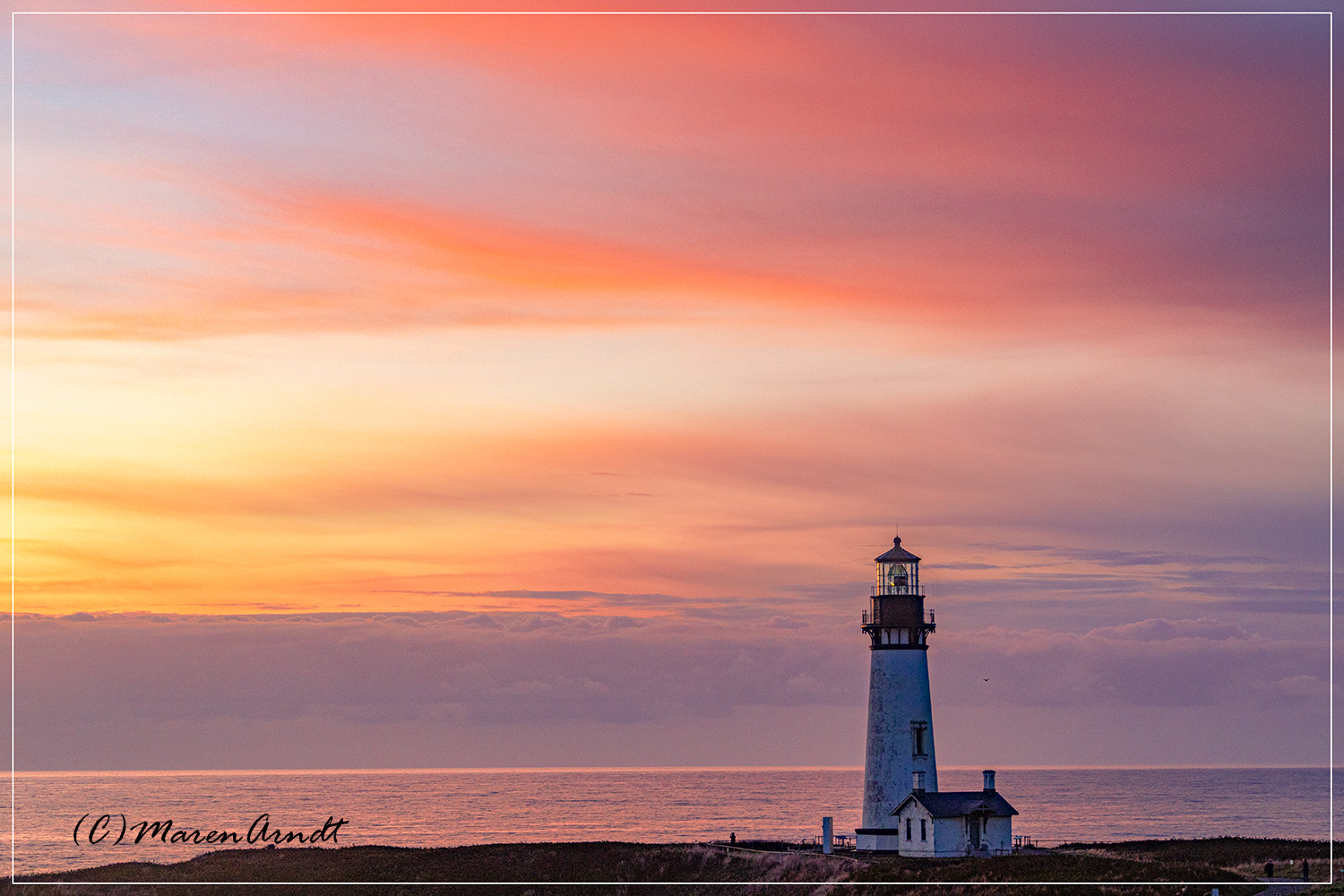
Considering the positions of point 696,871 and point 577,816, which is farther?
point 577,816

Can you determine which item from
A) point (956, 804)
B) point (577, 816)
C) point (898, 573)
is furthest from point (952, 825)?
point (577, 816)

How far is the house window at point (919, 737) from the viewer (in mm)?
57219

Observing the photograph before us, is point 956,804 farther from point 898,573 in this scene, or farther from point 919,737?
point 898,573

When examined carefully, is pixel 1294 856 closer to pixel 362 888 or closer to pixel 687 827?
pixel 362 888

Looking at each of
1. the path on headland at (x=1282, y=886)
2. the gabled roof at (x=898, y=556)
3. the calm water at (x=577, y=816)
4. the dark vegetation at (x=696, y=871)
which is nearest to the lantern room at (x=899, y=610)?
the gabled roof at (x=898, y=556)

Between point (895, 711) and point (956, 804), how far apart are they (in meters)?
4.74

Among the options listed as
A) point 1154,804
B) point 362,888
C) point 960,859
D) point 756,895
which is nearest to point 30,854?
point 362,888

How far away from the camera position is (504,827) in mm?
125812

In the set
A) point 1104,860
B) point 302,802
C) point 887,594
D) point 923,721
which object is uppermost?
point 887,594

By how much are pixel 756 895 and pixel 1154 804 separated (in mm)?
129543

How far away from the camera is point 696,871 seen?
192 ft

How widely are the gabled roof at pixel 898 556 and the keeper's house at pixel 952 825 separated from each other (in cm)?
951

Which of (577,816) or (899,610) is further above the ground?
(899,610)

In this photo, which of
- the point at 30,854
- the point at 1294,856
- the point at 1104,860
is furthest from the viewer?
the point at 30,854
